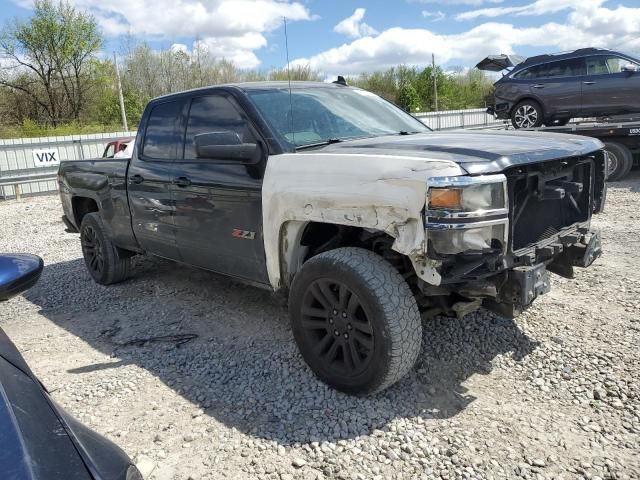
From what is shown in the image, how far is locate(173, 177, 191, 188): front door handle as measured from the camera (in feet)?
13.3

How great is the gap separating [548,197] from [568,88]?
902 cm

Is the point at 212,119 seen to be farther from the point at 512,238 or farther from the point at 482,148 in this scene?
the point at 512,238

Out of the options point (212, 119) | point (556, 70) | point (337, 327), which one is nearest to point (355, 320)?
point (337, 327)

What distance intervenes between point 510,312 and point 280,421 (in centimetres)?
143

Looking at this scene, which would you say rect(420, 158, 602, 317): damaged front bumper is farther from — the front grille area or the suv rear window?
the suv rear window

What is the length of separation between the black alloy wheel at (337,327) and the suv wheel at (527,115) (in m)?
9.56

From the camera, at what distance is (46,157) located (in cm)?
1608

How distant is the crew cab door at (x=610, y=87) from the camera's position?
33.0ft

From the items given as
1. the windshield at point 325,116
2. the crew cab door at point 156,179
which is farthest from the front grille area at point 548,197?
the crew cab door at point 156,179

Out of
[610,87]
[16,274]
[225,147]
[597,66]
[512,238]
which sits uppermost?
[597,66]

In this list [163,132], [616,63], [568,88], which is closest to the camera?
[163,132]

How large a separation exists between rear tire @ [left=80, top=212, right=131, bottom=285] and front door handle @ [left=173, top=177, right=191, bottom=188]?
1773mm

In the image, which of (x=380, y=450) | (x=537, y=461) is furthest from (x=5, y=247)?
(x=537, y=461)

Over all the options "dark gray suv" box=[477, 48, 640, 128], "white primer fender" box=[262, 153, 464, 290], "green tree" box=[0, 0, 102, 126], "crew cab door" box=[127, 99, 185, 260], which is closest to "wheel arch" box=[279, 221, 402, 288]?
"white primer fender" box=[262, 153, 464, 290]
